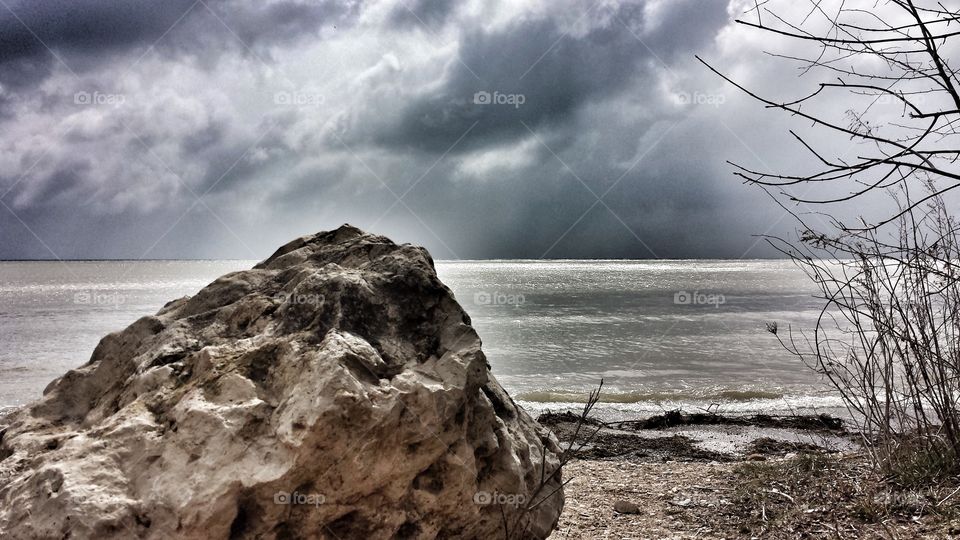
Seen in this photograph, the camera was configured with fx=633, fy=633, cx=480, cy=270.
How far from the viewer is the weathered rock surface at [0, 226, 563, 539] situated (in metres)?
2.75

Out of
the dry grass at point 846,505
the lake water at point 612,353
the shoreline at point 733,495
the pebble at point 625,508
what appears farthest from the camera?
the lake water at point 612,353

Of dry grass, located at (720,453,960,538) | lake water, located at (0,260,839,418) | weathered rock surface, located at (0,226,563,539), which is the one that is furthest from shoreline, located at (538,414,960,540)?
lake water, located at (0,260,839,418)

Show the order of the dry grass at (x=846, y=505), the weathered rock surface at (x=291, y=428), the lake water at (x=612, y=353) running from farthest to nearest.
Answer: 1. the lake water at (x=612, y=353)
2. the dry grass at (x=846, y=505)
3. the weathered rock surface at (x=291, y=428)

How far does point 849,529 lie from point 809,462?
167 centimetres

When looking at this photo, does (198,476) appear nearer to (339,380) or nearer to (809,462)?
(339,380)

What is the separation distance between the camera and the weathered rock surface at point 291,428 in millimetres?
2752

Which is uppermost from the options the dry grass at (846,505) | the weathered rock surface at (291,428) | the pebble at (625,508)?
the weathered rock surface at (291,428)

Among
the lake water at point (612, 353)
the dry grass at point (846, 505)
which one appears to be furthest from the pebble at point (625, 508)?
the lake water at point (612, 353)

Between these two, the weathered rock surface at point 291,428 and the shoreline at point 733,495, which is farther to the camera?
the shoreline at point 733,495

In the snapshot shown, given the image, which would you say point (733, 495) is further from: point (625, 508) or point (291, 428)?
point (291, 428)

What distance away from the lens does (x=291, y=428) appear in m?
2.81

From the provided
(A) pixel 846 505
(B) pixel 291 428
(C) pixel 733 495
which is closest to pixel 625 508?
(C) pixel 733 495

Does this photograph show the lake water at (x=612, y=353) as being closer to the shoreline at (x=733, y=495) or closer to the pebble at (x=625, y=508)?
the shoreline at (x=733, y=495)

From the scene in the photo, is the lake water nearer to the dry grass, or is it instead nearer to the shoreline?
the shoreline
